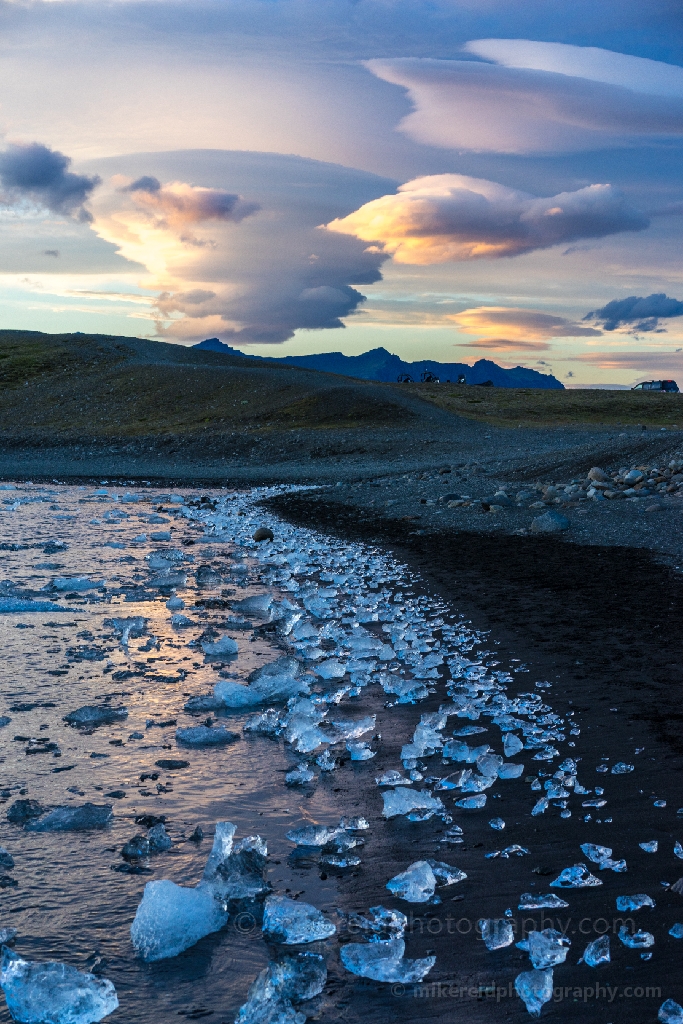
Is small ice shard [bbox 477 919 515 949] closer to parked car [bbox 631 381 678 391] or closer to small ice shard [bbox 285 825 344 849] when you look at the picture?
small ice shard [bbox 285 825 344 849]

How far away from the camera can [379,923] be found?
3506 millimetres

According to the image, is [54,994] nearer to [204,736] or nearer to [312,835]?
[312,835]

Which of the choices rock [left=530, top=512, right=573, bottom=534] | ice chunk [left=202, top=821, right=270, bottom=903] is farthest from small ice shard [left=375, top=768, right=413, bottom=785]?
rock [left=530, top=512, right=573, bottom=534]

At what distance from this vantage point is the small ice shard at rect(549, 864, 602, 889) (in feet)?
12.4

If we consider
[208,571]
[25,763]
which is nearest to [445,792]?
[25,763]

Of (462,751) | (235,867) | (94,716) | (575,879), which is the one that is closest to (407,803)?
(462,751)

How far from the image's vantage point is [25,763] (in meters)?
5.17

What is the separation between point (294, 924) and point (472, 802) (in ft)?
5.00

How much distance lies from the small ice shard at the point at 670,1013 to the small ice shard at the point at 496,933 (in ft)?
2.01

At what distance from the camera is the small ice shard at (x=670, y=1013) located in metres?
2.93

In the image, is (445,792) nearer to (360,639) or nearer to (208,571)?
(360,639)

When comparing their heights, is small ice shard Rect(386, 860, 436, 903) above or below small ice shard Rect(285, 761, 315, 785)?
above

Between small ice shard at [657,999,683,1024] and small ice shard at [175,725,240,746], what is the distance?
3272 millimetres

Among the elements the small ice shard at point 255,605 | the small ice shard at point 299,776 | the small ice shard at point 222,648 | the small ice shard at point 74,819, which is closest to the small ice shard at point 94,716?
the small ice shard at point 74,819
